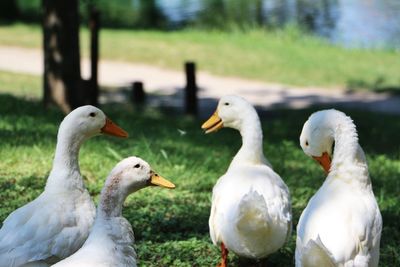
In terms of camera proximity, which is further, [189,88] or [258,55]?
[258,55]

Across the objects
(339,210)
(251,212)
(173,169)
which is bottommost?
(173,169)

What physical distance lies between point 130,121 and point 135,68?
753 centimetres

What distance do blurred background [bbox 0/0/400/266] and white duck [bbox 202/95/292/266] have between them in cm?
45

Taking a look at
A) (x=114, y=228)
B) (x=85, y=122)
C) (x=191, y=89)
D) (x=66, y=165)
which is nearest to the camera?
(x=114, y=228)

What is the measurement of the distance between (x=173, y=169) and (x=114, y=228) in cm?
356

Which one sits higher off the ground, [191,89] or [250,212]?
[250,212]

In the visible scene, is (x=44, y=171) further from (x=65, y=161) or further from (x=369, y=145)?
(x=369, y=145)

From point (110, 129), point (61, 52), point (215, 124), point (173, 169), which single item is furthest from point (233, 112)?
point (61, 52)

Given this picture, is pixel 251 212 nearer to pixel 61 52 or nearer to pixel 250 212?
pixel 250 212

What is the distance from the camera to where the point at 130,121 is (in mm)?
10156

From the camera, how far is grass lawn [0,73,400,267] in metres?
5.95

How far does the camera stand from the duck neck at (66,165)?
5.04 meters

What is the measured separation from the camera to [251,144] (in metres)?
5.91

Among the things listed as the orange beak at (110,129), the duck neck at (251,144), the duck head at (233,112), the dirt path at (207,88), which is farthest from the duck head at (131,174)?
the dirt path at (207,88)
